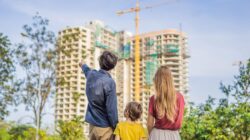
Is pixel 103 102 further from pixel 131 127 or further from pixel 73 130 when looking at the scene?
pixel 73 130

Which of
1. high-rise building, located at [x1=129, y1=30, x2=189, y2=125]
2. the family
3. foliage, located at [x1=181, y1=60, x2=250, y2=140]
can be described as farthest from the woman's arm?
high-rise building, located at [x1=129, y1=30, x2=189, y2=125]

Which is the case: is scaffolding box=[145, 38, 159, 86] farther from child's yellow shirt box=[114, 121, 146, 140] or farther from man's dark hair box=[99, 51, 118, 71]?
man's dark hair box=[99, 51, 118, 71]

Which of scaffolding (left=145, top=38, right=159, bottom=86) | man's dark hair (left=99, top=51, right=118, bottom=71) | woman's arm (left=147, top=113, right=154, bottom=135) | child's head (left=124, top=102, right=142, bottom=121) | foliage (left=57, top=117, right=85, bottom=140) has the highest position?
scaffolding (left=145, top=38, right=159, bottom=86)

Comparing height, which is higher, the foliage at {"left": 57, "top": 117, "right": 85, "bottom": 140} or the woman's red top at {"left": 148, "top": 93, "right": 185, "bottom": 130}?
the woman's red top at {"left": 148, "top": 93, "right": 185, "bottom": 130}

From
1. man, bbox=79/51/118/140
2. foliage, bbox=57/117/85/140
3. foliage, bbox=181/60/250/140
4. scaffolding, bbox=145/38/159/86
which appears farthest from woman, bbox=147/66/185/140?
scaffolding, bbox=145/38/159/86

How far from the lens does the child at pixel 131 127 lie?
3787 millimetres

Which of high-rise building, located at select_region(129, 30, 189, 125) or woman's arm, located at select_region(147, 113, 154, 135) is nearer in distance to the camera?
woman's arm, located at select_region(147, 113, 154, 135)

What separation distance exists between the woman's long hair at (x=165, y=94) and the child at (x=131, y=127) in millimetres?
243

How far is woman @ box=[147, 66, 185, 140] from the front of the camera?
3.68m

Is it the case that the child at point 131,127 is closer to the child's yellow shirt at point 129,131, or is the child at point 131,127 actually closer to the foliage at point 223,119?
the child's yellow shirt at point 129,131

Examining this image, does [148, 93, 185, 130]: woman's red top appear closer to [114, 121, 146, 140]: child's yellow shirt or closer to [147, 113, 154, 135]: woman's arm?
[147, 113, 154, 135]: woman's arm

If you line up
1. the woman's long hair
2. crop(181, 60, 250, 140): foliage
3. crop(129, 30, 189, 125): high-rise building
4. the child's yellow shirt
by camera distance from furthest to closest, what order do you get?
1. crop(129, 30, 189, 125): high-rise building
2. crop(181, 60, 250, 140): foliage
3. the child's yellow shirt
4. the woman's long hair

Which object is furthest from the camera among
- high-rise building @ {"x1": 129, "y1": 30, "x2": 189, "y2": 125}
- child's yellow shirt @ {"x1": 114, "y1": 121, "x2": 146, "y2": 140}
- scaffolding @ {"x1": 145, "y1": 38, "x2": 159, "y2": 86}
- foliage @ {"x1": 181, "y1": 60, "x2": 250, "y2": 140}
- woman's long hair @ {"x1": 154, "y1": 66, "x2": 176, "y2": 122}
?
high-rise building @ {"x1": 129, "y1": 30, "x2": 189, "y2": 125}

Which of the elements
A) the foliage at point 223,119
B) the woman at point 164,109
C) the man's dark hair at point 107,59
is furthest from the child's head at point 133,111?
the foliage at point 223,119
